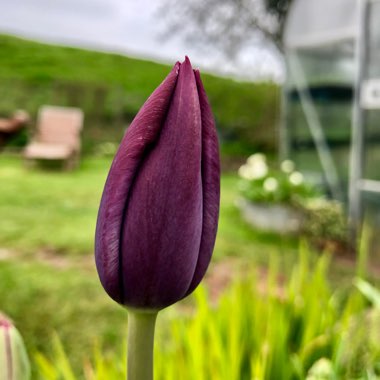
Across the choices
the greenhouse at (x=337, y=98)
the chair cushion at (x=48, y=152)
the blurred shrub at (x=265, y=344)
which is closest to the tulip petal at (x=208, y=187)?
the blurred shrub at (x=265, y=344)

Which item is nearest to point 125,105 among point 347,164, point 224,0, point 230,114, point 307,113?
point 230,114

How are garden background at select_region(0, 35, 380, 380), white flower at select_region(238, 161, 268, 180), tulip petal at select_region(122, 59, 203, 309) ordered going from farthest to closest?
white flower at select_region(238, 161, 268, 180)
garden background at select_region(0, 35, 380, 380)
tulip petal at select_region(122, 59, 203, 309)

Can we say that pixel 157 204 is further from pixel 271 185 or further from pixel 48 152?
pixel 48 152

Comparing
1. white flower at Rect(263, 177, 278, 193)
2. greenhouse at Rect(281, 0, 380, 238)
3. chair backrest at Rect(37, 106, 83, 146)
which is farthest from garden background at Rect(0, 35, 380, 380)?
greenhouse at Rect(281, 0, 380, 238)

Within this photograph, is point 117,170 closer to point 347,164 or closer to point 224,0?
point 347,164

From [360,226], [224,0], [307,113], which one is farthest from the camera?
[224,0]

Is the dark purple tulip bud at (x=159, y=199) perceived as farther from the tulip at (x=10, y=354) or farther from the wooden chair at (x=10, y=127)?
the wooden chair at (x=10, y=127)

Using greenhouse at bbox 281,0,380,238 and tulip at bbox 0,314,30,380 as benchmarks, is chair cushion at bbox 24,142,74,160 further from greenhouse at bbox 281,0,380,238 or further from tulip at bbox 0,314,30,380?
tulip at bbox 0,314,30,380
